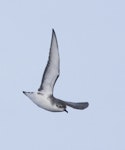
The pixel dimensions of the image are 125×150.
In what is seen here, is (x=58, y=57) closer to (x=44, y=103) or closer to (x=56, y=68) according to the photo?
(x=56, y=68)

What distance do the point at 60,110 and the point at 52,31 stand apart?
4.47m

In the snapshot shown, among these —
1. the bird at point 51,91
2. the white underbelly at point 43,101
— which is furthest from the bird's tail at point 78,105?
the white underbelly at point 43,101

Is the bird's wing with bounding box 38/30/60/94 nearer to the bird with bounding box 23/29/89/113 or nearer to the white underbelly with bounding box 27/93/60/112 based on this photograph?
the bird with bounding box 23/29/89/113

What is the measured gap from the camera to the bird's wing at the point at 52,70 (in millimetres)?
29203

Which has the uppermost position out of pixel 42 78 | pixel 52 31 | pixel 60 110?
pixel 52 31

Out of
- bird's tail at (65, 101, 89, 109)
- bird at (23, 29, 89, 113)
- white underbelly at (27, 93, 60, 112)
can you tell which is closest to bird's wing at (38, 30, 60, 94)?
bird at (23, 29, 89, 113)

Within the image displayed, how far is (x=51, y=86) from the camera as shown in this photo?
30.4m

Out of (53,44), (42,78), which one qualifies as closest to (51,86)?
(42,78)

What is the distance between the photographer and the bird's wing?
2920 cm

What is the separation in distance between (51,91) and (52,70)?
4.26 feet

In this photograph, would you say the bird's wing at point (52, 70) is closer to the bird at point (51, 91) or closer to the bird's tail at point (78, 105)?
the bird at point (51, 91)

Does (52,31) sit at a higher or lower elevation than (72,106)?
higher

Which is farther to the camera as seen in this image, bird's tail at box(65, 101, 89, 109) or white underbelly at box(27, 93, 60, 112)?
bird's tail at box(65, 101, 89, 109)

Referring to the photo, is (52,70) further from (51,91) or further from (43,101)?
(43,101)
